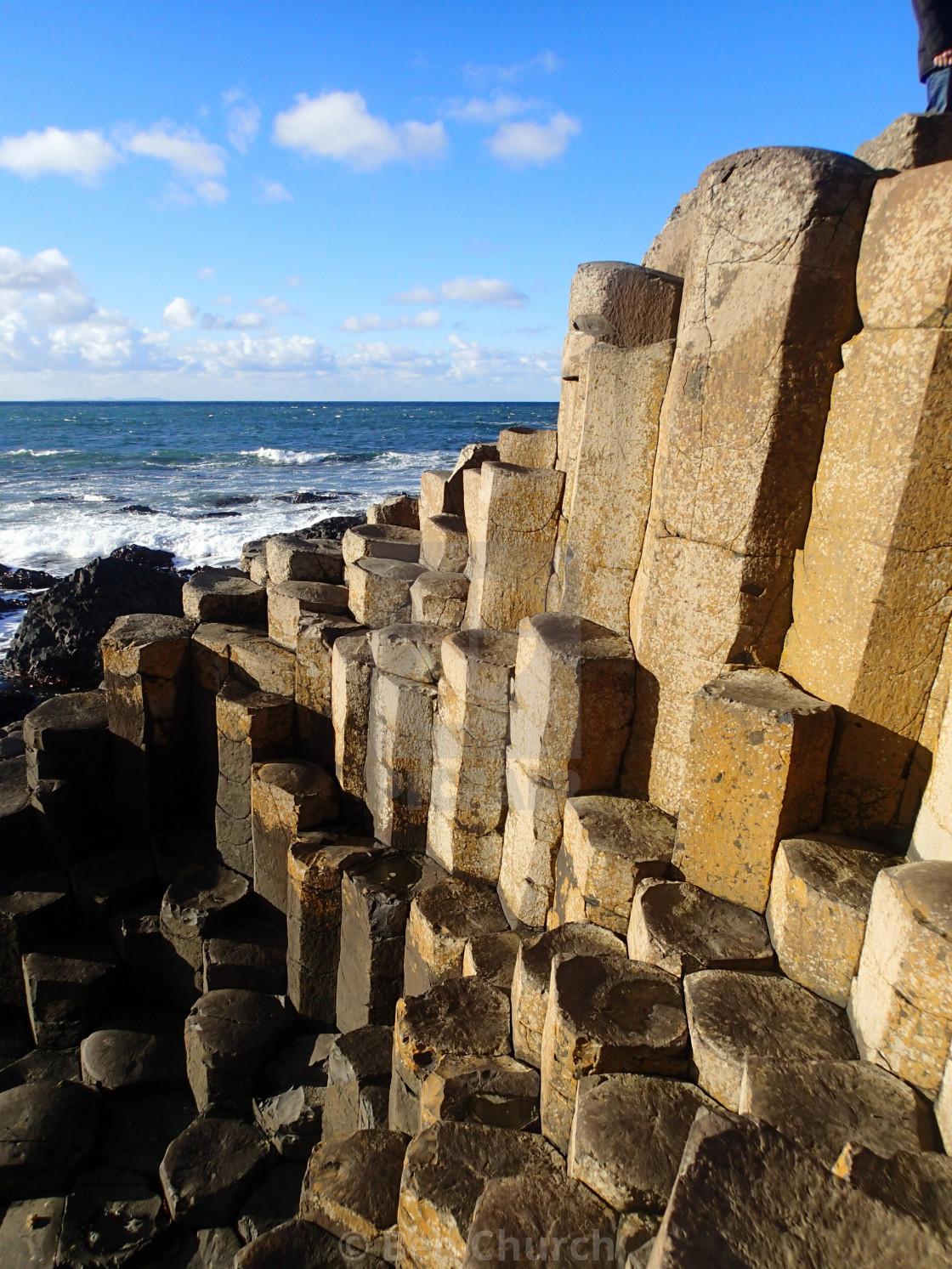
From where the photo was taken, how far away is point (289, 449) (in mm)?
41406

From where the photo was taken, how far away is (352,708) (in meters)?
4.67

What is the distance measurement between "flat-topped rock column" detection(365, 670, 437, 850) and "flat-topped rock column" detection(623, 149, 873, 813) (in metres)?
1.42

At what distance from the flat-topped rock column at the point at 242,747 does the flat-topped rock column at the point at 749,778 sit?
3.00 metres

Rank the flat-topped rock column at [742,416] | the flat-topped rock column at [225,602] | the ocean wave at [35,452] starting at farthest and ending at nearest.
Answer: the ocean wave at [35,452] < the flat-topped rock column at [225,602] < the flat-topped rock column at [742,416]

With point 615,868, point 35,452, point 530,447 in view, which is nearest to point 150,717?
point 530,447

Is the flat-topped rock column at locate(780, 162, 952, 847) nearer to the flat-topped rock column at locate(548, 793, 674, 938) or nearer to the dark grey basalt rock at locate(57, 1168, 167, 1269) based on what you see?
the flat-topped rock column at locate(548, 793, 674, 938)

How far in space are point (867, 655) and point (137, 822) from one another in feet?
16.9

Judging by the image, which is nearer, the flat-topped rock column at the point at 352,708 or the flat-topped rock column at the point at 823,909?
the flat-topped rock column at the point at 823,909

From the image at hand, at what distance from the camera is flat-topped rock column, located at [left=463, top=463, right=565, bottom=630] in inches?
163

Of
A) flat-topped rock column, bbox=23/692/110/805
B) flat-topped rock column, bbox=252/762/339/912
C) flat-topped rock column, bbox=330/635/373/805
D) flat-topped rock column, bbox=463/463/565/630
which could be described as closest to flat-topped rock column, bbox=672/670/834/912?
flat-topped rock column, bbox=463/463/565/630

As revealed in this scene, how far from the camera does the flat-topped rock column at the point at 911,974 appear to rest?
77.3 inches

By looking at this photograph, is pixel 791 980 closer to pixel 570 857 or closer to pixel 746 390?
pixel 570 857

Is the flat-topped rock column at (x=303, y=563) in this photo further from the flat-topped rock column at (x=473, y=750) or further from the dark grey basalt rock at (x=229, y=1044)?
the dark grey basalt rock at (x=229, y=1044)

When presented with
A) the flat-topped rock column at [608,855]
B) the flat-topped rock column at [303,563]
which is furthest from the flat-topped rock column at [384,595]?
the flat-topped rock column at [608,855]
